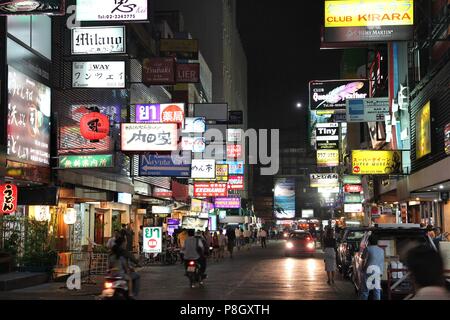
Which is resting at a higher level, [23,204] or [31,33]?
[31,33]

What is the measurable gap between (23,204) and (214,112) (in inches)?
811

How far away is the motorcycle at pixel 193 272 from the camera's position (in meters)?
19.9

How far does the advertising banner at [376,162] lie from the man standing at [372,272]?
1500cm

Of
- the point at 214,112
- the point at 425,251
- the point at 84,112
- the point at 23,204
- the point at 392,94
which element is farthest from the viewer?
the point at 214,112

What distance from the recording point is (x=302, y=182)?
540 feet

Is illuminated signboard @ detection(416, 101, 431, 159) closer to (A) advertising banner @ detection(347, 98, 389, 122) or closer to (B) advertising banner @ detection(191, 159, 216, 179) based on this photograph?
(A) advertising banner @ detection(347, 98, 389, 122)

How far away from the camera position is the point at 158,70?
2969cm

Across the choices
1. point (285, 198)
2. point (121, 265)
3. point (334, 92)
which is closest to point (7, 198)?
point (121, 265)

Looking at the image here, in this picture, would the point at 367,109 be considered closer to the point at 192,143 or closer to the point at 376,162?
the point at 376,162

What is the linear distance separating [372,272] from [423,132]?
14.4 metres

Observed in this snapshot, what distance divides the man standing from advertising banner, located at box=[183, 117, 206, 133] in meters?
22.4

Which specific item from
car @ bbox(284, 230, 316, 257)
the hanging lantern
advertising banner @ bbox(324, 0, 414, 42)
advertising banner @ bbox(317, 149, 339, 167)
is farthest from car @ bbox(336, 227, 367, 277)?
advertising banner @ bbox(317, 149, 339, 167)
